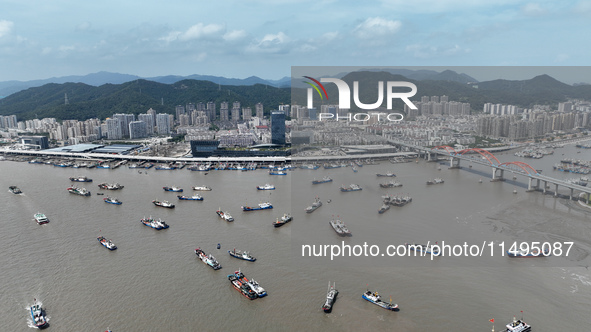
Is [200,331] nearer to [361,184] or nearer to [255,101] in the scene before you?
[361,184]

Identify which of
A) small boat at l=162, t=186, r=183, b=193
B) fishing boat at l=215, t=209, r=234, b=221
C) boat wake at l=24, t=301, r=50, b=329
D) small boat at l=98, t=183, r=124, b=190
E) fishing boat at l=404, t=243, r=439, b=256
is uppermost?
small boat at l=98, t=183, r=124, b=190

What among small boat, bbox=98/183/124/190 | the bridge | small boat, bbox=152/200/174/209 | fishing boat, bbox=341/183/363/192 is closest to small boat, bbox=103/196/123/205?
small boat, bbox=152/200/174/209

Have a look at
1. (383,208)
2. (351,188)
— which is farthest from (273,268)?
(351,188)

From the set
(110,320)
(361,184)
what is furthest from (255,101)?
(110,320)

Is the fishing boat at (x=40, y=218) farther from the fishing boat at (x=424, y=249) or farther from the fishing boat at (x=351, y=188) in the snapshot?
the fishing boat at (x=424, y=249)

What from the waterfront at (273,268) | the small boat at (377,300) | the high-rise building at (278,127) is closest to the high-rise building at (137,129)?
the high-rise building at (278,127)

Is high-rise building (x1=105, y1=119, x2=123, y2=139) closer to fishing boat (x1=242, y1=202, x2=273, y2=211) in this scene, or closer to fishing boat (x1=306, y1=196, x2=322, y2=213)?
fishing boat (x1=242, y1=202, x2=273, y2=211)
